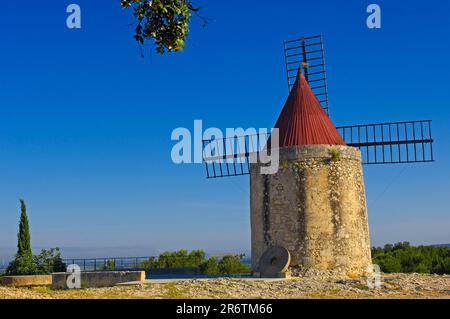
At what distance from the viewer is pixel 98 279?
18188mm

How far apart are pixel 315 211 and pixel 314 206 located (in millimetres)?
169

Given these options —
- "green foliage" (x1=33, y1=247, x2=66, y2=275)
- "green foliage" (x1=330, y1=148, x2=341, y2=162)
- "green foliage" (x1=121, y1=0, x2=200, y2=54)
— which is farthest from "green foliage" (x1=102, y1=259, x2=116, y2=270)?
"green foliage" (x1=121, y1=0, x2=200, y2=54)

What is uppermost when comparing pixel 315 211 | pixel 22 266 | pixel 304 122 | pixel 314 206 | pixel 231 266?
pixel 304 122

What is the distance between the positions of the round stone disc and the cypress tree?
386 inches

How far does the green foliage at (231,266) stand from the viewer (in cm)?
A: 2963

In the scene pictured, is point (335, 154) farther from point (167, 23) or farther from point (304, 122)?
point (167, 23)

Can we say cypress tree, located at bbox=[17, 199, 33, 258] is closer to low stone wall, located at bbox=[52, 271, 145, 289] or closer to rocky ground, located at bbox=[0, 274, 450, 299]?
low stone wall, located at bbox=[52, 271, 145, 289]

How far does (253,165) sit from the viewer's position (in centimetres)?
2073

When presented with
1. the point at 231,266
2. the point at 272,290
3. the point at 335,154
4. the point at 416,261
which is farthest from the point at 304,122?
the point at 231,266
